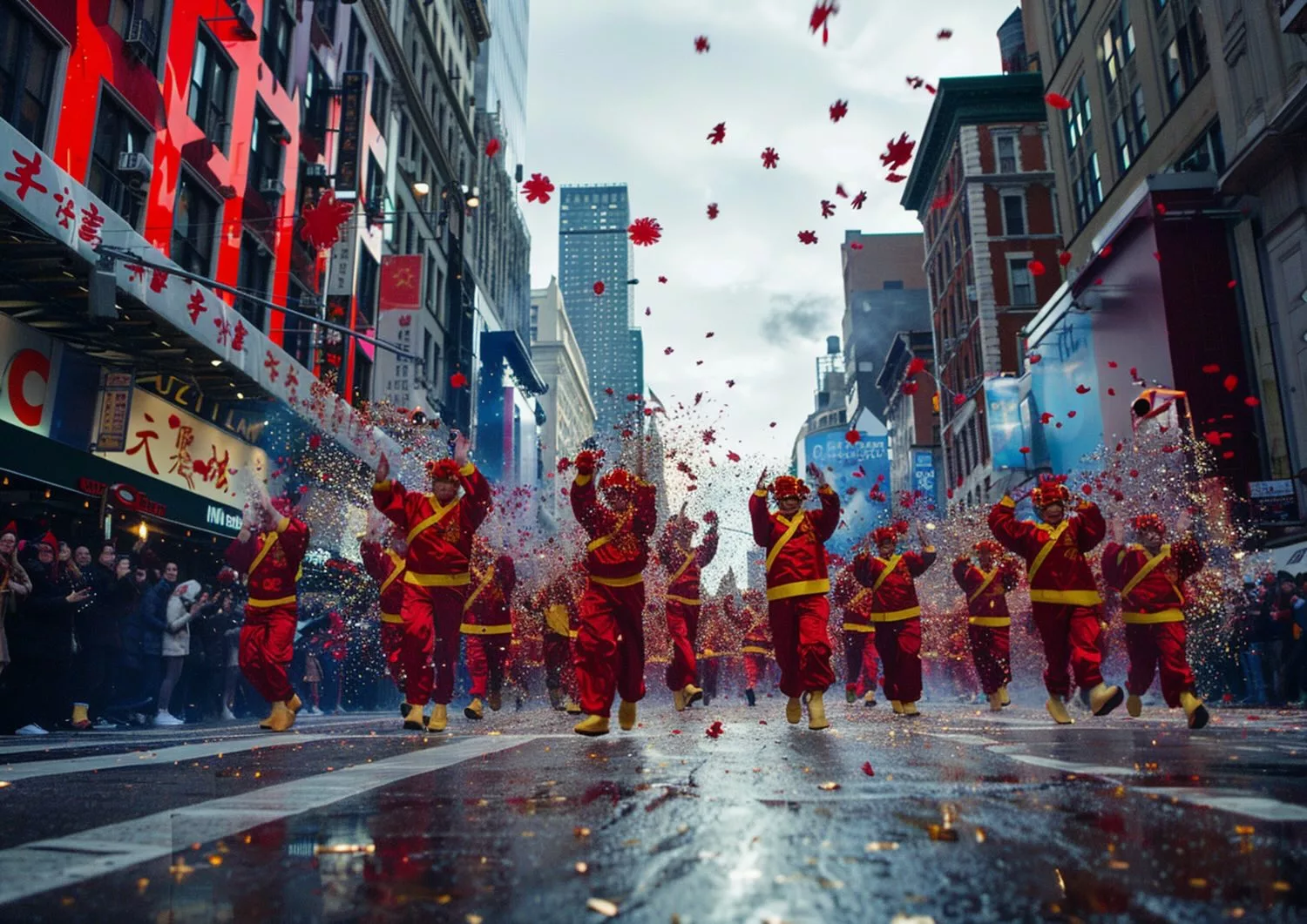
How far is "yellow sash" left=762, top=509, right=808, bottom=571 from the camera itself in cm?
870

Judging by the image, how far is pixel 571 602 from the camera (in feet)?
50.9

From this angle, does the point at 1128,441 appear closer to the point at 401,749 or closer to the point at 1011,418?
the point at 1011,418

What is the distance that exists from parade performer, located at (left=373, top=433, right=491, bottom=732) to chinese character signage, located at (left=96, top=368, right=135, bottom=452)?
811 cm

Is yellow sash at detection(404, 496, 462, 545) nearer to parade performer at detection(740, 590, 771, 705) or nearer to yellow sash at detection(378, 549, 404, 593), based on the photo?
yellow sash at detection(378, 549, 404, 593)

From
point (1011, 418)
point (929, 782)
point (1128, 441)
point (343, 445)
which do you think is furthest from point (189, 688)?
point (1011, 418)

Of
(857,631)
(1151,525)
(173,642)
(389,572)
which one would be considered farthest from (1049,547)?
(173,642)

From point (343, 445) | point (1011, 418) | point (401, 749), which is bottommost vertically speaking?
point (401, 749)

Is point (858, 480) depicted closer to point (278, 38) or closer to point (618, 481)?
point (278, 38)

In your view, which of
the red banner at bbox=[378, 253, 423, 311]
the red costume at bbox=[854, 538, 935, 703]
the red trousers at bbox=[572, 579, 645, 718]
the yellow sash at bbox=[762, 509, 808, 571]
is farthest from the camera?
the red banner at bbox=[378, 253, 423, 311]

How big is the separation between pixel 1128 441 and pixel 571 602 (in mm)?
17872

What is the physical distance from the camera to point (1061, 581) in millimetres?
8891

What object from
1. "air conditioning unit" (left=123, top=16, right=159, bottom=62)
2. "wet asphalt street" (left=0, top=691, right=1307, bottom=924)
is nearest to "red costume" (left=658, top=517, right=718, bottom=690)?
"wet asphalt street" (left=0, top=691, right=1307, bottom=924)

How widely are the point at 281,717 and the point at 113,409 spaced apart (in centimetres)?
845

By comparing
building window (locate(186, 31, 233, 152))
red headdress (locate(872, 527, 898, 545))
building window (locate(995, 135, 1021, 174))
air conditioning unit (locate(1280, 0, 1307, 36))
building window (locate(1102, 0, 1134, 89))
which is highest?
building window (locate(995, 135, 1021, 174))
